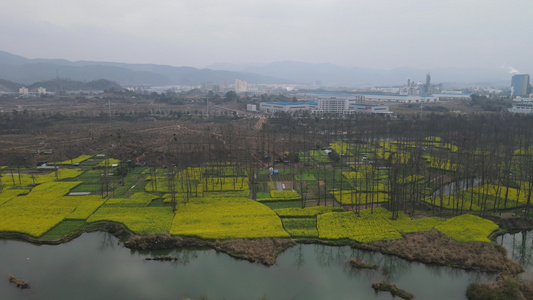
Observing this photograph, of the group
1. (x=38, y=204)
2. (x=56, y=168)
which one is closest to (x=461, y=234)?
(x=38, y=204)

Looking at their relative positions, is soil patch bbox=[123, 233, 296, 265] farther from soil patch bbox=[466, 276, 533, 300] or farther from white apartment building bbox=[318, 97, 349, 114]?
white apartment building bbox=[318, 97, 349, 114]

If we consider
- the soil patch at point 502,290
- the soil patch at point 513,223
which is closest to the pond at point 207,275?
the soil patch at point 502,290

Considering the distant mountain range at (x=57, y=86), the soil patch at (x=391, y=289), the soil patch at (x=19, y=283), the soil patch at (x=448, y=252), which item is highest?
the distant mountain range at (x=57, y=86)

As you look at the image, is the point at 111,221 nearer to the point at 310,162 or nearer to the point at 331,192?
the point at 331,192

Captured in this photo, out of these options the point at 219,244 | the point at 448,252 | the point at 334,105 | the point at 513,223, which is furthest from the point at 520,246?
the point at 334,105

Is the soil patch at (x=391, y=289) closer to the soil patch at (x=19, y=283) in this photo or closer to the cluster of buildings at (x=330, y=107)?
the soil patch at (x=19, y=283)

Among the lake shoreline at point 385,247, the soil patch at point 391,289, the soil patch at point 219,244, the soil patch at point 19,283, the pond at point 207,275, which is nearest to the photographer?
the soil patch at point 391,289
